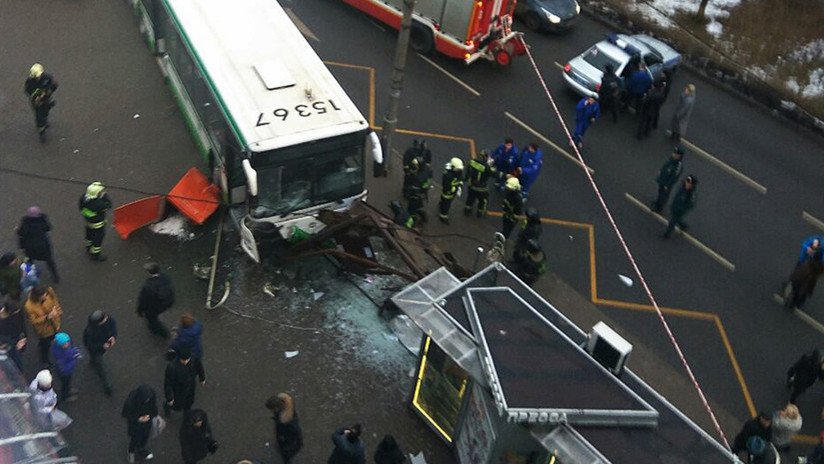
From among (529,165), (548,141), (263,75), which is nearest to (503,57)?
(548,141)

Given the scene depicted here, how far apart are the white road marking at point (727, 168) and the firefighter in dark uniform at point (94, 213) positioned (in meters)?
12.9

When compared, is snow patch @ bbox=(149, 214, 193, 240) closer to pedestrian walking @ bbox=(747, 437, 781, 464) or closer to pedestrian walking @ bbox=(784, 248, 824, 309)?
pedestrian walking @ bbox=(747, 437, 781, 464)

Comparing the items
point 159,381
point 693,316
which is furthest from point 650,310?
point 159,381

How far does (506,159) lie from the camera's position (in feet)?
48.4

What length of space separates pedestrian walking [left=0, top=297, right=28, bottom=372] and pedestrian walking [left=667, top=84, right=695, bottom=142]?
45.9ft

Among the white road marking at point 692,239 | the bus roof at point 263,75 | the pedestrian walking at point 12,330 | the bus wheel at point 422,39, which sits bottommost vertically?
the pedestrian walking at point 12,330

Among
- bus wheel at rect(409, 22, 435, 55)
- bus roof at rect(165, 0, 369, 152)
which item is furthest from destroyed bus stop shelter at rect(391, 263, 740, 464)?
bus wheel at rect(409, 22, 435, 55)

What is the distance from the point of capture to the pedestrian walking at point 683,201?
14242 millimetres

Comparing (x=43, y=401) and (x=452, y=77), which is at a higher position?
(x=452, y=77)

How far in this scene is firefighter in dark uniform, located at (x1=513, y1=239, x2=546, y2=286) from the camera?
12375 mm

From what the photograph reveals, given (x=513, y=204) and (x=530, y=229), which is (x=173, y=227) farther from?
(x=530, y=229)

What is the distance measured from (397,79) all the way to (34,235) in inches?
263

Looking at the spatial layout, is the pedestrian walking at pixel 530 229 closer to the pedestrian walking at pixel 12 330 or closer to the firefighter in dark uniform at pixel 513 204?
the firefighter in dark uniform at pixel 513 204

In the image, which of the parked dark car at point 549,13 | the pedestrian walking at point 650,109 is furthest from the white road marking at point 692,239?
the parked dark car at point 549,13
